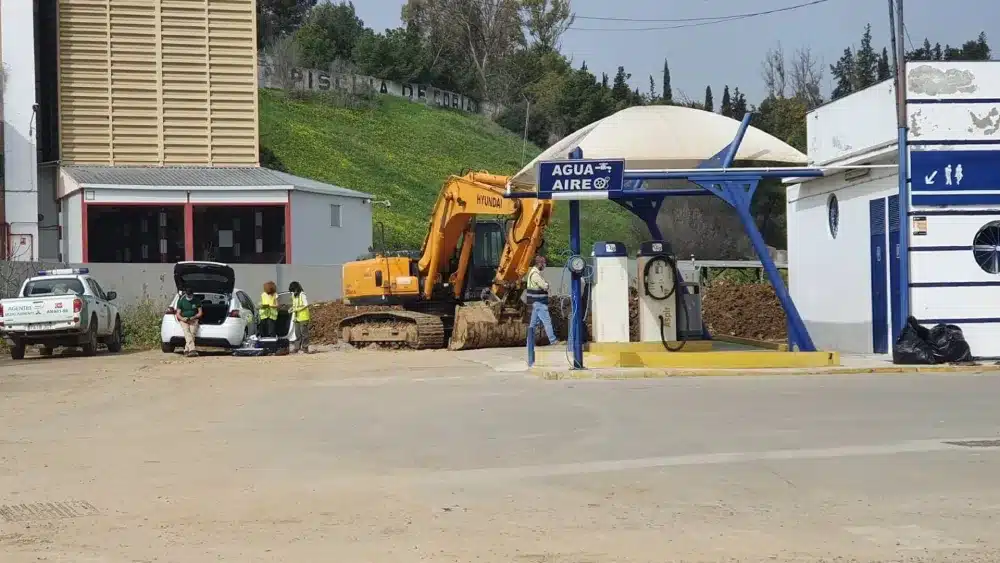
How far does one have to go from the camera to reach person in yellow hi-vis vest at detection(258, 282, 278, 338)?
2805 centimetres

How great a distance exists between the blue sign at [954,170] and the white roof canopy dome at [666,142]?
2176 mm

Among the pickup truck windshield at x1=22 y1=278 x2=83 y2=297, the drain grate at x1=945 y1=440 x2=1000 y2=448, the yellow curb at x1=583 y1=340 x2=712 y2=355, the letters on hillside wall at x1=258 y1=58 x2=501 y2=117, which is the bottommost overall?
the drain grate at x1=945 y1=440 x2=1000 y2=448

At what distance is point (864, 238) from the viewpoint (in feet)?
74.9

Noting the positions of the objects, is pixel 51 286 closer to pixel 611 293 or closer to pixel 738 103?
pixel 611 293

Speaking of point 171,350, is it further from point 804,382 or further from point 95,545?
point 95,545

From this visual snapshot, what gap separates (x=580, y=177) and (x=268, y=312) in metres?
10.8

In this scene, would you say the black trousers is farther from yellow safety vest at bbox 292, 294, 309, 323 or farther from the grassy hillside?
the grassy hillside

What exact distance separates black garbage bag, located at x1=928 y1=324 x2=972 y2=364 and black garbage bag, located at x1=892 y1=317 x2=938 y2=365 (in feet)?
0.28

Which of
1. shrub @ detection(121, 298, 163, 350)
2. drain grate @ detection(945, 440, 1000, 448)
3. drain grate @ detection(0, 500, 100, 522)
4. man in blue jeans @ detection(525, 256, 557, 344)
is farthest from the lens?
shrub @ detection(121, 298, 163, 350)

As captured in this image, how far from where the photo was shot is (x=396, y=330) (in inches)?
1139

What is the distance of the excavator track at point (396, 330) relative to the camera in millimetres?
28453

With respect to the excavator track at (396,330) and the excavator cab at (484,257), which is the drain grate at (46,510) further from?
the excavator cab at (484,257)

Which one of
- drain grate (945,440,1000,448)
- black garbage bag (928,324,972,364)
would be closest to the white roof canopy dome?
black garbage bag (928,324,972,364)

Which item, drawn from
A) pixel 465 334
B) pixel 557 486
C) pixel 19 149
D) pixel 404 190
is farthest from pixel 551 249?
pixel 557 486
